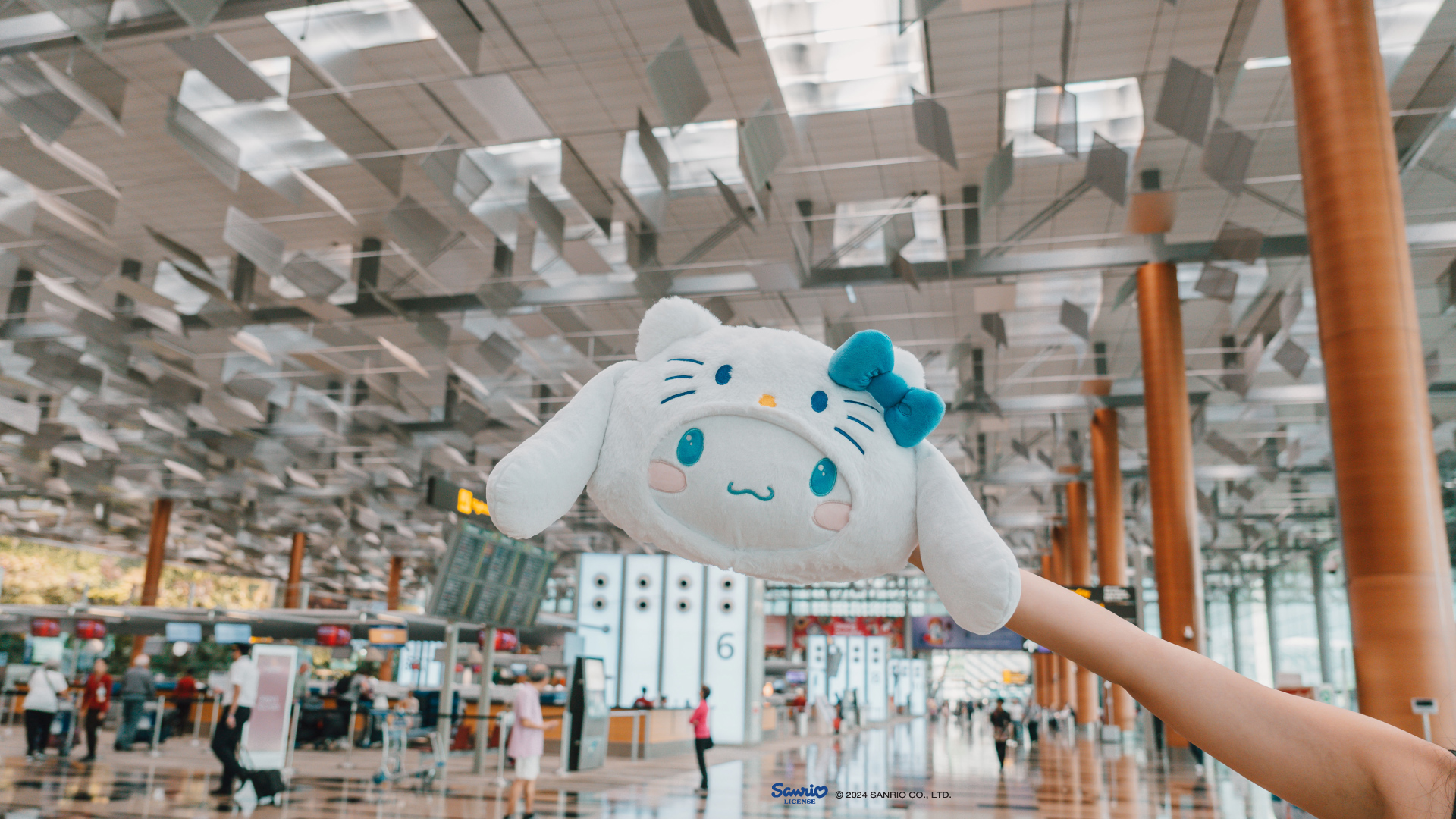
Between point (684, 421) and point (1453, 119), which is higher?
point (1453, 119)

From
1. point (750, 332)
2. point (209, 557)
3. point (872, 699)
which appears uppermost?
point (209, 557)

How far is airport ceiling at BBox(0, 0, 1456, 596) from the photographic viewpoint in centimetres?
850

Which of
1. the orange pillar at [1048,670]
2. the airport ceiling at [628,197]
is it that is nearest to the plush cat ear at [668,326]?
the airport ceiling at [628,197]

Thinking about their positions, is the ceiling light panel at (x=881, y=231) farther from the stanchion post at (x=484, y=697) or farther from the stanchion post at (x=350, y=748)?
the stanchion post at (x=350, y=748)

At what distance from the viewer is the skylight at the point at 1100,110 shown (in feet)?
31.0

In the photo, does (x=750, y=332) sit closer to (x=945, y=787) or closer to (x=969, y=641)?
(x=945, y=787)

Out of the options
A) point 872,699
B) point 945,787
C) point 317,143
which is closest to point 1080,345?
point 945,787

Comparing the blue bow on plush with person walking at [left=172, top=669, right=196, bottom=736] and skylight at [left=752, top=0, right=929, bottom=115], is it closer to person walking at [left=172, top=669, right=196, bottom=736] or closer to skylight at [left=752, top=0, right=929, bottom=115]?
skylight at [left=752, top=0, right=929, bottom=115]

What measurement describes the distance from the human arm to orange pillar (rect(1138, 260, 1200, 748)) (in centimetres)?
1294

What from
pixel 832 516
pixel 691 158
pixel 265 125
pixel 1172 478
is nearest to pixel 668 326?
pixel 832 516

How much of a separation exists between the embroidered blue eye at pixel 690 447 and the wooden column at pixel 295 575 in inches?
1287

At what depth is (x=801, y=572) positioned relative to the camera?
1.20 metres

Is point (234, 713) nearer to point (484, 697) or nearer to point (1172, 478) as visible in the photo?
point (484, 697)

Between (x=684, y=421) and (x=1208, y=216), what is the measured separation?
13057 mm
